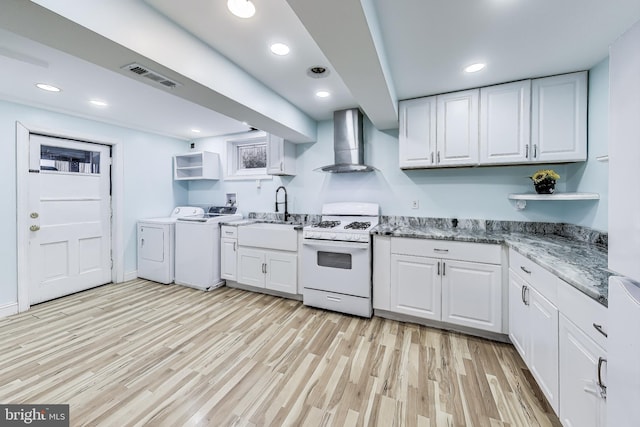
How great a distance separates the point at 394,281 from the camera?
2473 mm

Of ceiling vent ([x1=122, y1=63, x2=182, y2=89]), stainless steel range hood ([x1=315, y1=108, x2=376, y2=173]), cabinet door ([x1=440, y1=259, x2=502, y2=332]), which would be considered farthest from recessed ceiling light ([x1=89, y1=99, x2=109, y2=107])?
cabinet door ([x1=440, y1=259, x2=502, y2=332])

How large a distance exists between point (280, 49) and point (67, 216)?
344cm

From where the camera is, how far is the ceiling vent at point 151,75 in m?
1.50

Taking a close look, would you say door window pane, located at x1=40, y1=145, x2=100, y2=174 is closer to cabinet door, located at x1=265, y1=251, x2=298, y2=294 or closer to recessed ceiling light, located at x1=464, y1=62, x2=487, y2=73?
cabinet door, located at x1=265, y1=251, x2=298, y2=294

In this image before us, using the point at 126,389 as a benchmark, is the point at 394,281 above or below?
above

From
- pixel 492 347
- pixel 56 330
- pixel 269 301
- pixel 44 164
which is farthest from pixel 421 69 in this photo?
pixel 44 164

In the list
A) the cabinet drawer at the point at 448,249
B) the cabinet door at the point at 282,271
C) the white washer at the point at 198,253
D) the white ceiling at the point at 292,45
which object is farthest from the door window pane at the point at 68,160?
the cabinet drawer at the point at 448,249

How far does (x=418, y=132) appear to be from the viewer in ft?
8.59

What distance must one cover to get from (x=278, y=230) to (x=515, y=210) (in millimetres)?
2558

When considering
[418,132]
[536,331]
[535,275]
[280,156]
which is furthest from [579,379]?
[280,156]

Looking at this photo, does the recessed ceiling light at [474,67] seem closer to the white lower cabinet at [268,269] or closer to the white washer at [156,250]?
the white lower cabinet at [268,269]

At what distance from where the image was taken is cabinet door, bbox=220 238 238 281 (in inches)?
132

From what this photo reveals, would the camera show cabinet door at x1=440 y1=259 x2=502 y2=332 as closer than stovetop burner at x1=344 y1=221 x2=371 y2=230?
Yes

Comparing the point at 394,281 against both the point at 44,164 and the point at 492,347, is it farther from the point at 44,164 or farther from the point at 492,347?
the point at 44,164
